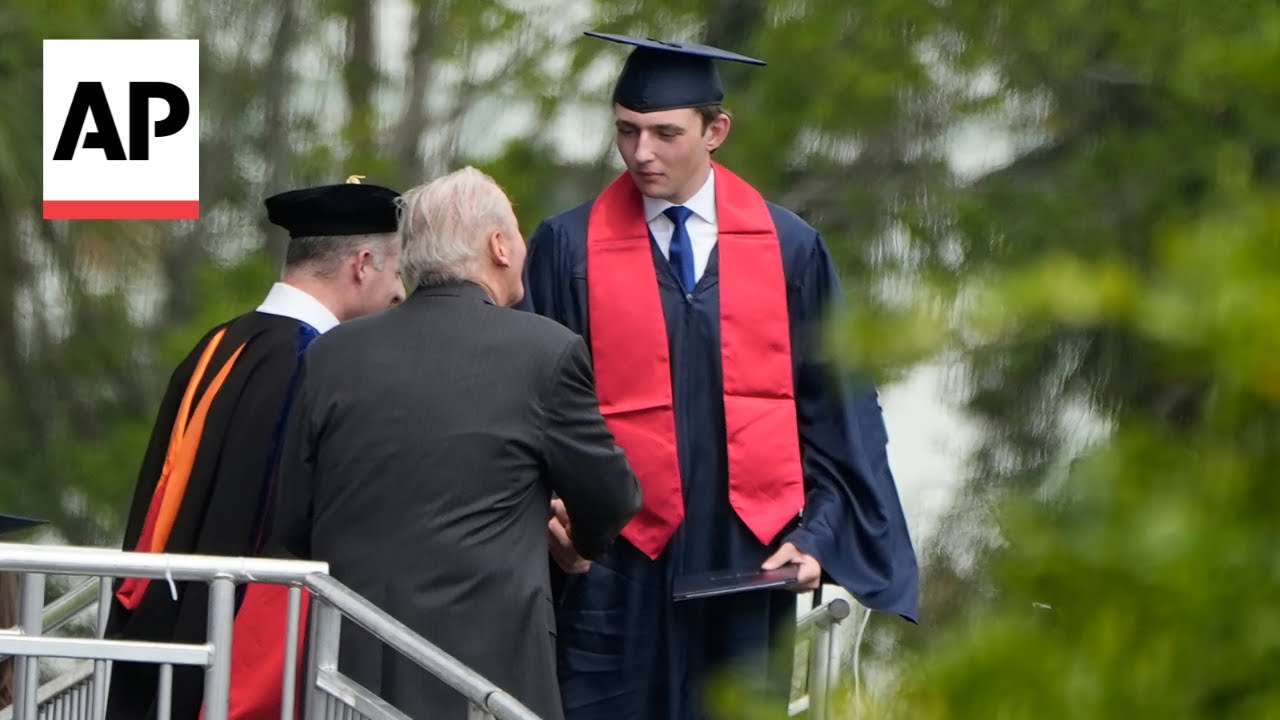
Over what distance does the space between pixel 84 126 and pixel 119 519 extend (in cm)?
204

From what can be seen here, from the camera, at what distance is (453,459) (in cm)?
367

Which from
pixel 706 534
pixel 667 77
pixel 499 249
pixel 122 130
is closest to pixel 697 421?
pixel 706 534

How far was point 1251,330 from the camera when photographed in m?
0.97

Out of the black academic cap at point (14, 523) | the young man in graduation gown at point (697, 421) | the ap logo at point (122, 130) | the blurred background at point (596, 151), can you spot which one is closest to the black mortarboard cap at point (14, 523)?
the black academic cap at point (14, 523)

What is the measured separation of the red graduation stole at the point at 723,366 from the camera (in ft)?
15.2

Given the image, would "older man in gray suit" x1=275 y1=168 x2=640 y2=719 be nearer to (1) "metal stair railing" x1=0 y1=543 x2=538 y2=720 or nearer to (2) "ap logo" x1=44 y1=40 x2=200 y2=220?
(1) "metal stair railing" x1=0 y1=543 x2=538 y2=720

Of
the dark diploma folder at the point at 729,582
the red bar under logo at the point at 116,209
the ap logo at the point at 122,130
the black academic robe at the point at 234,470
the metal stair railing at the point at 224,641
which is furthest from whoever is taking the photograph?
the red bar under logo at the point at 116,209

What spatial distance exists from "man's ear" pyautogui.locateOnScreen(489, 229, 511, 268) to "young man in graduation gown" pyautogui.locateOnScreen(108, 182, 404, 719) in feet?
1.52

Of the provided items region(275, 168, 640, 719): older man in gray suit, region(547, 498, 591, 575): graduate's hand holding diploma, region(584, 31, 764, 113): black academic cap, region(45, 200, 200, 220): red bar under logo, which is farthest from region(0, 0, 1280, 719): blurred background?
region(275, 168, 640, 719): older man in gray suit

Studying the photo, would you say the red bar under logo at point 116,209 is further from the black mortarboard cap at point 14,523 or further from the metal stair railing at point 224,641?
the metal stair railing at point 224,641

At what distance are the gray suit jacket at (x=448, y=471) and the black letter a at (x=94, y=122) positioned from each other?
19.0 feet

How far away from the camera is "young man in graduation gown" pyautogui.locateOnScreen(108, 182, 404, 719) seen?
4.22 metres

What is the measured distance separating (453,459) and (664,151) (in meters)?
1.17

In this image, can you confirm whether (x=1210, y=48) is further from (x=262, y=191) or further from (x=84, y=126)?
(x=262, y=191)
